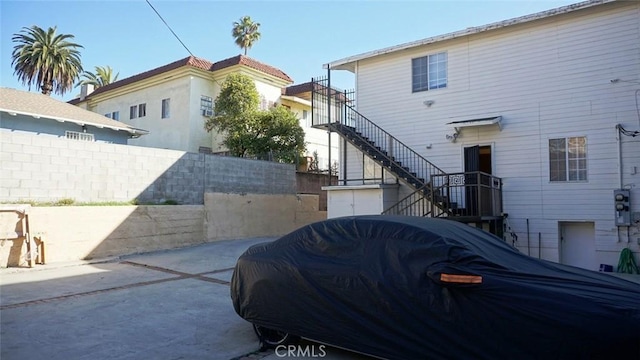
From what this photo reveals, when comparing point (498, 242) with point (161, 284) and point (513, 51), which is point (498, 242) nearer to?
point (161, 284)

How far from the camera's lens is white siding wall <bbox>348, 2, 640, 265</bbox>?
9.92m

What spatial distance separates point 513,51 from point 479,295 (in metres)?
10.1

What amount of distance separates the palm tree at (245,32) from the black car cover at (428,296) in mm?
31146

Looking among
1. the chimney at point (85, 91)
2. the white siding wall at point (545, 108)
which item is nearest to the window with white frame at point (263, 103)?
the white siding wall at point (545, 108)

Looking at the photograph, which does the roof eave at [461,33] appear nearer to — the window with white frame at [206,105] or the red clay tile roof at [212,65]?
the red clay tile roof at [212,65]


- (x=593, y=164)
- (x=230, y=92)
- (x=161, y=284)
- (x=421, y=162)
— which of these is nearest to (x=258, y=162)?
(x=230, y=92)

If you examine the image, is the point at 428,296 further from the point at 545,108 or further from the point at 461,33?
the point at 461,33

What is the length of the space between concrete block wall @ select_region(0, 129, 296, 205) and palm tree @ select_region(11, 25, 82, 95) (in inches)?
846

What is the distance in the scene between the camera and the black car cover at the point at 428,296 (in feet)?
9.18

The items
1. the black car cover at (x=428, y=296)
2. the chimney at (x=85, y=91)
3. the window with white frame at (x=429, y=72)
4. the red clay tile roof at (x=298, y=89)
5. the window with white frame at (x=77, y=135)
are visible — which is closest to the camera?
the black car cover at (x=428, y=296)

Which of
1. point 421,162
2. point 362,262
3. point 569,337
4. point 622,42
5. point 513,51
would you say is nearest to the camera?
point 569,337

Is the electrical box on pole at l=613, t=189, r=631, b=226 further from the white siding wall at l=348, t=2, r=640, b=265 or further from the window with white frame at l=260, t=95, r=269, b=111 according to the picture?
the window with white frame at l=260, t=95, r=269, b=111

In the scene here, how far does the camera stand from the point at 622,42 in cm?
998

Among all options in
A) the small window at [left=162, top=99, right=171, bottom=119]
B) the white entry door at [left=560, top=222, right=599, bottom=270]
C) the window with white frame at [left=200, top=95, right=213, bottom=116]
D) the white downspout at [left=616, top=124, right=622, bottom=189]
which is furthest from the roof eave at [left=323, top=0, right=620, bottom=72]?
the small window at [left=162, top=99, right=171, bottom=119]
